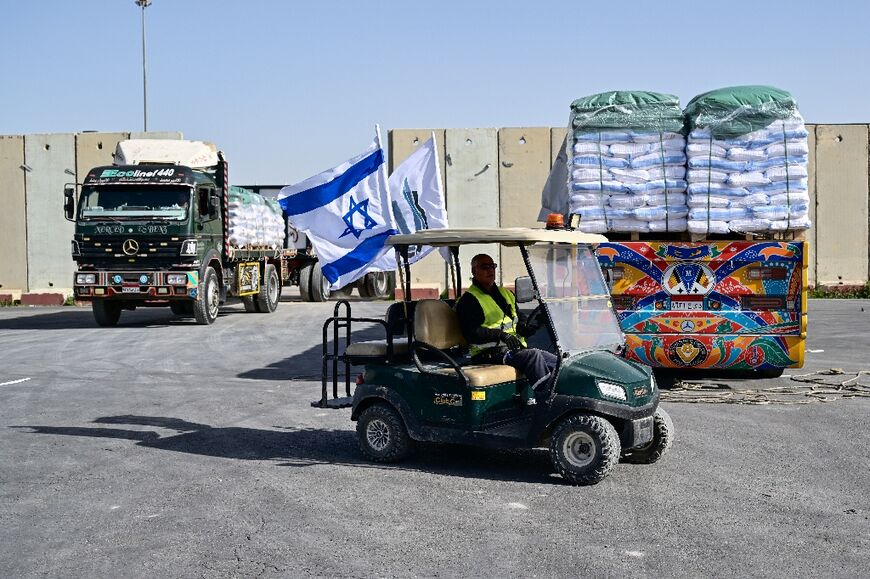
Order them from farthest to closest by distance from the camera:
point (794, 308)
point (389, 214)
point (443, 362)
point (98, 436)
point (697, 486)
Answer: point (389, 214), point (794, 308), point (98, 436), point (443, 362), point (697, 486)

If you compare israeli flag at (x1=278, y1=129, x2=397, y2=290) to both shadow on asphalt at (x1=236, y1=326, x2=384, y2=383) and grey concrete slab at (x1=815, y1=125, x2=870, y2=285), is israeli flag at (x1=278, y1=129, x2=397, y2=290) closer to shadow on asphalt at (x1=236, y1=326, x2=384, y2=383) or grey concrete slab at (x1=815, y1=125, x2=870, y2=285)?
shadow on asphalt at (x1=236, y1=326, x2=384, y2=383)

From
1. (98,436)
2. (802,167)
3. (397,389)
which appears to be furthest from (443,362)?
(802,167)

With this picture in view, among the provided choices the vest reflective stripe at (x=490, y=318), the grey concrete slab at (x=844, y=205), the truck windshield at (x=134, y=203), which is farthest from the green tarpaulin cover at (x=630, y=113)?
the grey concrete slab at (x=844, y=205)

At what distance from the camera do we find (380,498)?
724cm

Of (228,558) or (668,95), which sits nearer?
(228,558)

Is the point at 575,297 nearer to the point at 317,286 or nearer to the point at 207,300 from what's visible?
the point at 207,300

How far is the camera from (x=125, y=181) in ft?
69.5

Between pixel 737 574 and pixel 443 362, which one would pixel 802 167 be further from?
pixel 737 574

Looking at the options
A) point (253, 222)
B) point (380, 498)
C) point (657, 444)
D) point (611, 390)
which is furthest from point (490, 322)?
point (253, 222)

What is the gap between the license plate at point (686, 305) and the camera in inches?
481

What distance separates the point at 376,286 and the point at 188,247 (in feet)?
35.0

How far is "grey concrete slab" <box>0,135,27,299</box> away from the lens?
33344 mm

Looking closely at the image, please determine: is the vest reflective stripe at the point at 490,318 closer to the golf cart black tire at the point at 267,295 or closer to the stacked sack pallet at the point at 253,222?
the stacked sack pallet at the point at 253,222

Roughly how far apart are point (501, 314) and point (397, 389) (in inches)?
41.2
